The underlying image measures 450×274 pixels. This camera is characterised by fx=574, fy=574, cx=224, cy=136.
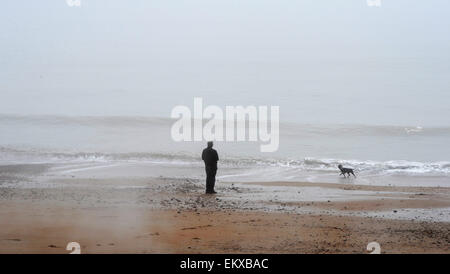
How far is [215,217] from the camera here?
1097cm

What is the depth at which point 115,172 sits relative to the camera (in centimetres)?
1866

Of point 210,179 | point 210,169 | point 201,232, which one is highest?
point 210,169

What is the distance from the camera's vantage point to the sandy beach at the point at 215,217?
8828mm

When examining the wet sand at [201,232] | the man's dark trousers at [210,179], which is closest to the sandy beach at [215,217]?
the wet sand at [201,232]

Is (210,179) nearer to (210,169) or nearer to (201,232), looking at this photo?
(210,169)

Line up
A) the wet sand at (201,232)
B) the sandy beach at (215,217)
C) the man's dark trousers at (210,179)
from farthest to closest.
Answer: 1. the man's dark trousers at (210,179)
2. the sandy beach at (215,217)
3. the wet sand at (201,232)

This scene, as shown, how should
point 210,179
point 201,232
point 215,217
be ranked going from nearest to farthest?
point 201,232 < point 215,217 < point 210,179

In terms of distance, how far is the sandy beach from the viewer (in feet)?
29.0

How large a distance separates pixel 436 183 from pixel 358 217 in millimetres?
7903

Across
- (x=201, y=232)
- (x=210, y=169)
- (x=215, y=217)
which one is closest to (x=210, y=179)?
(x=210, y=169)

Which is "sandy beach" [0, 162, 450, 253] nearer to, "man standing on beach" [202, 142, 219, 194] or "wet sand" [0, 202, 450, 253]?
"wet sand" [0, 202, 450, 253]

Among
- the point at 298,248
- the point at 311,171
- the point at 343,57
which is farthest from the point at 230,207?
the point at 343,57

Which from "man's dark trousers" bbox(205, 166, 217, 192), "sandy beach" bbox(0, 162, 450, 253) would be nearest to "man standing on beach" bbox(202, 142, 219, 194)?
"man's dark trousers" bbox(205, 166, 217, 192)

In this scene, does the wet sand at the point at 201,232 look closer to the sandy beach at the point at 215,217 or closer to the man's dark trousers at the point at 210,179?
the sandy beach at the point at 215,217
